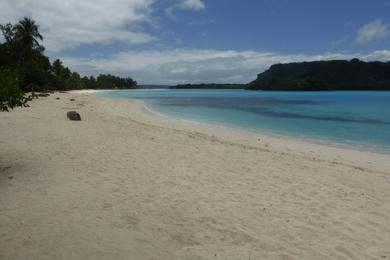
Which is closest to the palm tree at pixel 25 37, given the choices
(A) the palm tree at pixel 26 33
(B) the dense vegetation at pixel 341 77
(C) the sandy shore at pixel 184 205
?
(A) the palm tree at pixel 26 33

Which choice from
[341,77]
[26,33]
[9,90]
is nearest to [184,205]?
[9,90]

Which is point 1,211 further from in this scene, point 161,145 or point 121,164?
point 161,145

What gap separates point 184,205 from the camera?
240 inches

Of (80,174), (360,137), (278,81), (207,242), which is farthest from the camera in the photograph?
(278,81)

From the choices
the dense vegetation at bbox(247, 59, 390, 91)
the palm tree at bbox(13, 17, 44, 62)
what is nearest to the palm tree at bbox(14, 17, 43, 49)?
the palm tree at bbox(13, 17, 44, 62)

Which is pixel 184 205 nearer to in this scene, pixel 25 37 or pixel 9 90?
pixel 9 90

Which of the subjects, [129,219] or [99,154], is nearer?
[129,219]

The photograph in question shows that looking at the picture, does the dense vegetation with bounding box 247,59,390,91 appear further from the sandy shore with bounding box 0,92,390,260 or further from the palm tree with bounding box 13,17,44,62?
the sandy shore with bounding box 0,92,390,260

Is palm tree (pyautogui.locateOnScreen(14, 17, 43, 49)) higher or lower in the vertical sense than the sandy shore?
higher

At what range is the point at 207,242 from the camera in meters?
4.72

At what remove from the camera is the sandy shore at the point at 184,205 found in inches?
179

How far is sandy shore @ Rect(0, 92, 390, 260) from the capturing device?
454 cm

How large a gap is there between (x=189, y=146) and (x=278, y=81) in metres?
185

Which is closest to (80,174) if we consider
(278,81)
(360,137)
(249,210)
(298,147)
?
(249,210)
